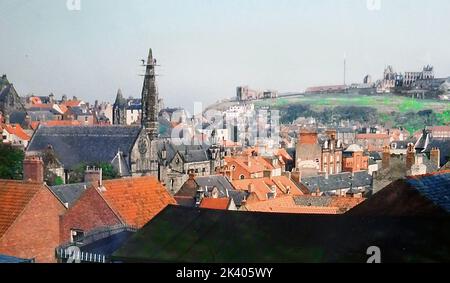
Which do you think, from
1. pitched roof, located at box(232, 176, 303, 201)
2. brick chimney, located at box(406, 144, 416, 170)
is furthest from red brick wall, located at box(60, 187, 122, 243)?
brick chimney, located at box(406, 144, 416, 170)

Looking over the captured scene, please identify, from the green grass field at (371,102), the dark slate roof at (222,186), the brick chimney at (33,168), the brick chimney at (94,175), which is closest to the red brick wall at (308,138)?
the green grass field at (371,102)

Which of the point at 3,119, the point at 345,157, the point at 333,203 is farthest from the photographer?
the point at 3,119

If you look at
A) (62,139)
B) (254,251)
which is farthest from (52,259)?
(254,251)

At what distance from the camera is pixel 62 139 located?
14.4 feet

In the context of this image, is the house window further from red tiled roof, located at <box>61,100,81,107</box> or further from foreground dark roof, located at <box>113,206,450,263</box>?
red tiled roof, located at <box>61,100,81,107</box>

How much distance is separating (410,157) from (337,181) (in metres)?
0.43

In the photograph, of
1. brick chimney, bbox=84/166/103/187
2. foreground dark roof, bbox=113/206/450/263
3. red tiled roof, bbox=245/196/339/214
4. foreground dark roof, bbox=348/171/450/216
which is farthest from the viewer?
brick chimney, bbox=84/166/103/187

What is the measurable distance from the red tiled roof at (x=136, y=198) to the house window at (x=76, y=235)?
255mm

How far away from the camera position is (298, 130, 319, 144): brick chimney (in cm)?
408

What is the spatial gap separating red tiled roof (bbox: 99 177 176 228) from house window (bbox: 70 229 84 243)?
26 cm

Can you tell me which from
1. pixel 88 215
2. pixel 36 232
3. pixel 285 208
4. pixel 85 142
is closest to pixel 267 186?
pixel 285 208

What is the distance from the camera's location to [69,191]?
14.4 feet
